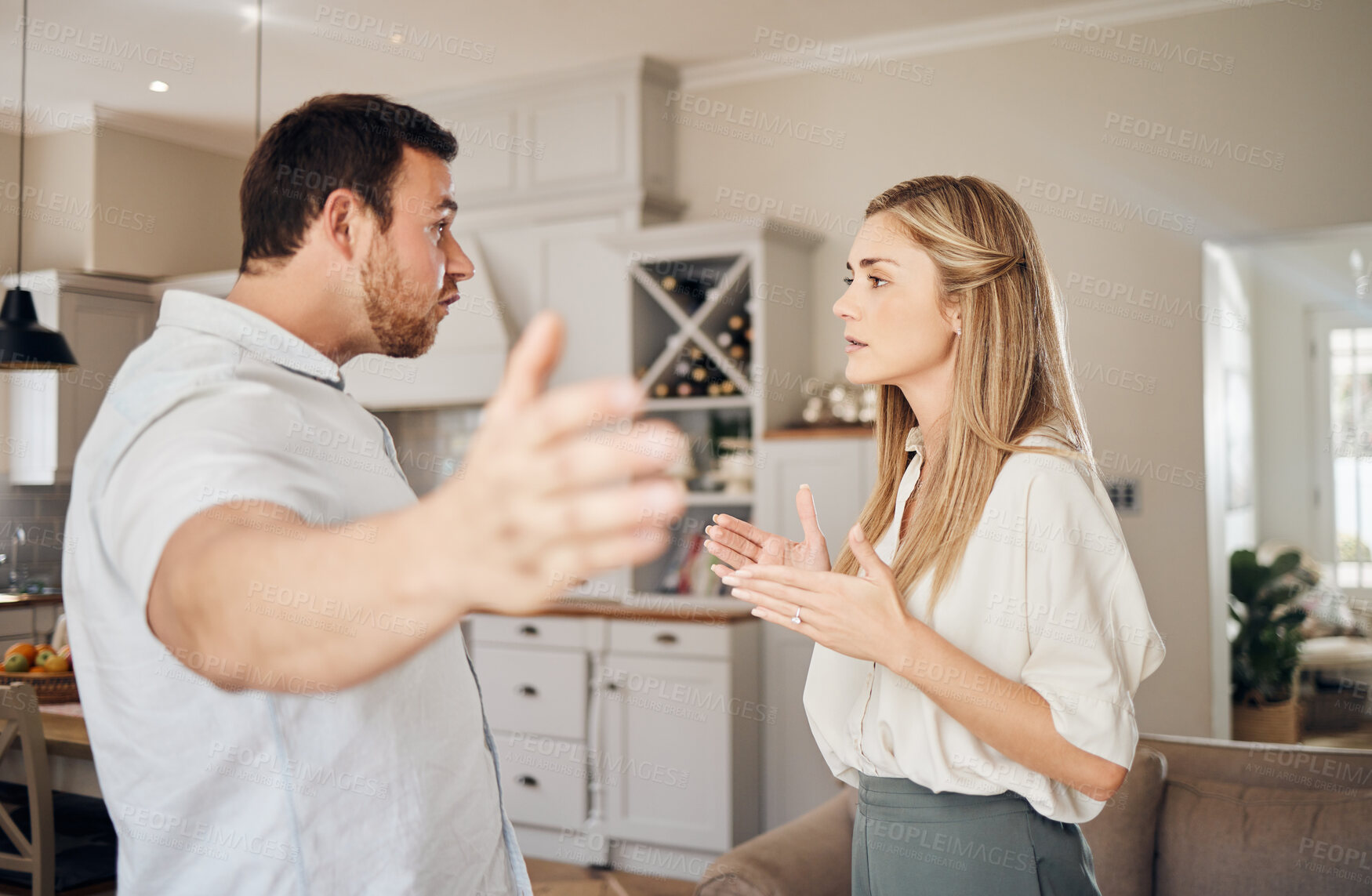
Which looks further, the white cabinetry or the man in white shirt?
the white cabinetry

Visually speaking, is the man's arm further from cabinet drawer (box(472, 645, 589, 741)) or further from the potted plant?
the potted plant

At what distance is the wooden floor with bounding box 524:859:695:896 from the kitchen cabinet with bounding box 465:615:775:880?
0.16 ft

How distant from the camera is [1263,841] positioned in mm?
2031

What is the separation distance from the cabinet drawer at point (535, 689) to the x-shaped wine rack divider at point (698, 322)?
117 centimetres

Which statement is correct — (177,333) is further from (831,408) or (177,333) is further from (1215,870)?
(831,408)

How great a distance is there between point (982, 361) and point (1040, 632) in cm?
35

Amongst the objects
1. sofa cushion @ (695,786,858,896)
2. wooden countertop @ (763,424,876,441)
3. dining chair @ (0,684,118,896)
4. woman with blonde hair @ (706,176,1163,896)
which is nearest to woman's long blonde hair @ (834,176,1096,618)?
woman with blonde hair @ (706,176,1163,896)

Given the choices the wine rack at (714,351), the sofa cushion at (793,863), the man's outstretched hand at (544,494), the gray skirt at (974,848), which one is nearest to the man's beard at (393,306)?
the man's outstretched hand at (544,494)

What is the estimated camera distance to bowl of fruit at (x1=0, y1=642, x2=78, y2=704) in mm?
1972

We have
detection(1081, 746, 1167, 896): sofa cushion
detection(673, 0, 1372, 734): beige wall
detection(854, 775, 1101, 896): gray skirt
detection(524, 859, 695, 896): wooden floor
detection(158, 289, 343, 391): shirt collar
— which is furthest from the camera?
detection(524, 859, 695, 896): wooden floor

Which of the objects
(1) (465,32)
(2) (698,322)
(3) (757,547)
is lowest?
(3) (757,547)

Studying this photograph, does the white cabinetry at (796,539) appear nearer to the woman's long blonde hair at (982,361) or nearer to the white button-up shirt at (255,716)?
the woman's long blonde hair at (982,361)

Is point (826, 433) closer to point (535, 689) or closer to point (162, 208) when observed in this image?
point (535, 689)

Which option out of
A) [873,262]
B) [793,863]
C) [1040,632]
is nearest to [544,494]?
[1040,632]
